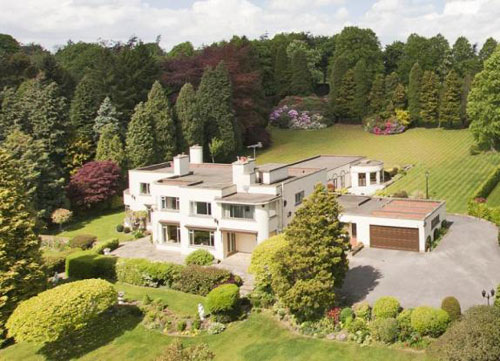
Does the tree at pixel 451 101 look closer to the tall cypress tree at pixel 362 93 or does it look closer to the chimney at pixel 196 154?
the tall cypress tree at pixel 362 93

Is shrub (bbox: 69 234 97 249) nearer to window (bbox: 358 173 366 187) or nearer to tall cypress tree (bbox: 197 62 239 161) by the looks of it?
tall cypress tree (bbox: 197 62 239 161)

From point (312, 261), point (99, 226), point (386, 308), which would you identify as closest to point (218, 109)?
point (99, 226)

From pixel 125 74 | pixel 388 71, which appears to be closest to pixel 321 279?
pixel 125 74

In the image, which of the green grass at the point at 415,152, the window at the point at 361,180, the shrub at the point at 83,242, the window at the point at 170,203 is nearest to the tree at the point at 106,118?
the green grass at the point at 415,152

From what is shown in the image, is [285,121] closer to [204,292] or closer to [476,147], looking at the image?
[476,147]

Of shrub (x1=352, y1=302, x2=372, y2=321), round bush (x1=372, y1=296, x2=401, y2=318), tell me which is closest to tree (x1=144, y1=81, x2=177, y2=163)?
shrub (x1=352, y1=302, x2=372, y2=321)
